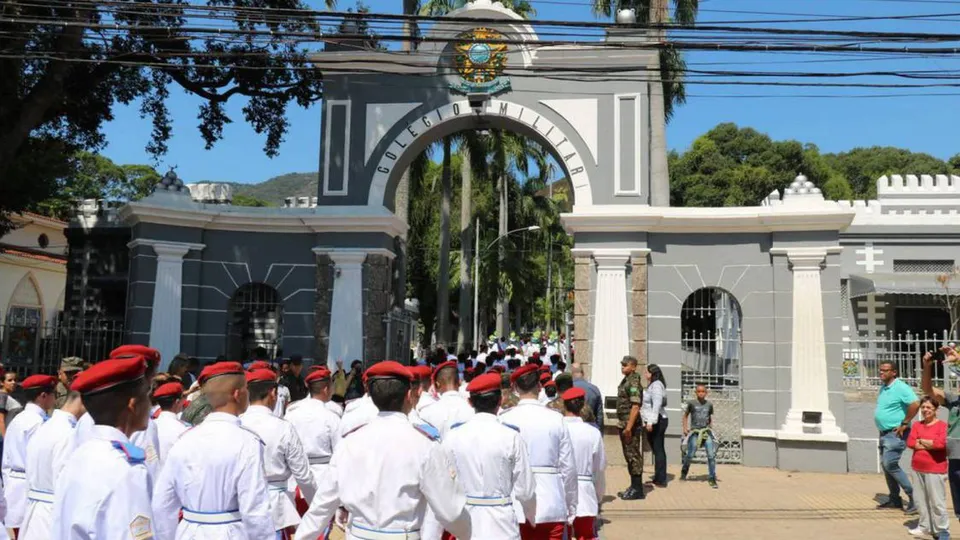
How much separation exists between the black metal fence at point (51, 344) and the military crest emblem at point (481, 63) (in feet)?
26.4

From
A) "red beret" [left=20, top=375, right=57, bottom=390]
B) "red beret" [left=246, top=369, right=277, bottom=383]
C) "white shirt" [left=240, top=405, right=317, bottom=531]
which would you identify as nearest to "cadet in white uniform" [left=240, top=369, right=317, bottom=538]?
"white shirt" [left=240, top=405, right=317, bottom=531]

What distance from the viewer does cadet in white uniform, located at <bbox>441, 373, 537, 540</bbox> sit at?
563 centimetres

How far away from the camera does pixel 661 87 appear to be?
2255 cm

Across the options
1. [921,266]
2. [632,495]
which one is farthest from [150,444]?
[921,266]

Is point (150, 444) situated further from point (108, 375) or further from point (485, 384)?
point (485, 384)

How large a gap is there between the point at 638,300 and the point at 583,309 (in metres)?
0.97

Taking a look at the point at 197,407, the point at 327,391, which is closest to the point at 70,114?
the point at 327,391

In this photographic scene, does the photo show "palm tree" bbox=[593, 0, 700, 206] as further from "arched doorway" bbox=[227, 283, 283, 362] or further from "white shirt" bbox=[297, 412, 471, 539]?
"white shirt" bbox=[297, 412, 471, 539]

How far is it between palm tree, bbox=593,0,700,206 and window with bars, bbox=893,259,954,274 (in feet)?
28.2

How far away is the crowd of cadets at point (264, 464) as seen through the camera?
3.50m

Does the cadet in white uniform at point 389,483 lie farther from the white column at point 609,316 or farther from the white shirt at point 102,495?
Result: the white column at point 609,316

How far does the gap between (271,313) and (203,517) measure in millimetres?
19130

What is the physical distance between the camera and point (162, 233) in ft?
51.5

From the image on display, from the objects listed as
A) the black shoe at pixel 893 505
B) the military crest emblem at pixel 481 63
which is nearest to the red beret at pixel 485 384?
the black shoe at pixel 893 505
